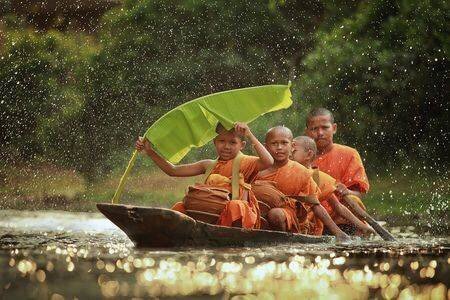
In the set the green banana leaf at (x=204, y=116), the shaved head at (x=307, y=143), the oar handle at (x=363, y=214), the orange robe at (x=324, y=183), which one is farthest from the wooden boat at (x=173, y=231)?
the oar handle at (x=363, y=214)

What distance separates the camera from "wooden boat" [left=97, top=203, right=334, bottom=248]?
11.2m

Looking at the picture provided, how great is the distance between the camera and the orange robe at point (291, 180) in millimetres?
12320

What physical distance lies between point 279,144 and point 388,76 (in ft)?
28.6

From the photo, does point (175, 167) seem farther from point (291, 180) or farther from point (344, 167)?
point (344, 167)

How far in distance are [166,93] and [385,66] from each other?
746cm

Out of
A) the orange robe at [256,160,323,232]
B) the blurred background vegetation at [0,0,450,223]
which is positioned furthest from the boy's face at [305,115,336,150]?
the blurred background vegetation at [0,0,450,223]

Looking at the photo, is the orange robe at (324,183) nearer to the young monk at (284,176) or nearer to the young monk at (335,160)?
the young monk at (284,176)

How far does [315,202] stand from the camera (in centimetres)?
1257

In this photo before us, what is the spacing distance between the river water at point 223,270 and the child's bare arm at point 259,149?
0.72 meters

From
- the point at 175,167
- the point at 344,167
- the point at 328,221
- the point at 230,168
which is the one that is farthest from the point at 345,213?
the point at 175,167

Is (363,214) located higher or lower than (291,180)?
lower

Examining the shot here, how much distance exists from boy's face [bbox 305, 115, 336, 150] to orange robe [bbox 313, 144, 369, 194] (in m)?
0.12

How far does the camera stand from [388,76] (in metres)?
20.6

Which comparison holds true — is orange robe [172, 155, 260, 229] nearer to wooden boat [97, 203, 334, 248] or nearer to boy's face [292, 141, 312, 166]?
wooden boat [97, 203, 334, 248]
